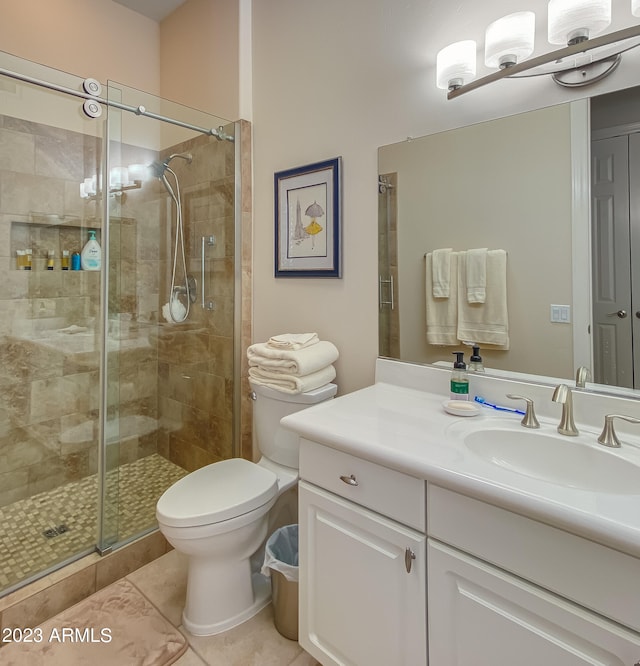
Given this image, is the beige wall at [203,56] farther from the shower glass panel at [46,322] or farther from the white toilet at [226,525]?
the white toilet at [226,525]

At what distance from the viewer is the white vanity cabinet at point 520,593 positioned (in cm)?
70

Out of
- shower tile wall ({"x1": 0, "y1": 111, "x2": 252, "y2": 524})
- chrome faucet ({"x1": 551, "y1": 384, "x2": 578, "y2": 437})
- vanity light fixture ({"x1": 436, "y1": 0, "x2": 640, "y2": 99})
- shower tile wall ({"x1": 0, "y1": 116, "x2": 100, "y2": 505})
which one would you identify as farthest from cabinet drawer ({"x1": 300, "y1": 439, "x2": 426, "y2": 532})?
shower tile wall ({"x1": 0, "y1": 116, "x2": 100, "y2": 505})

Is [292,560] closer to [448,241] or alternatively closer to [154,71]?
[448,241]

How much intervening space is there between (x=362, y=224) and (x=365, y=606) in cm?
132

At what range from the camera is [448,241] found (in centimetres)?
145

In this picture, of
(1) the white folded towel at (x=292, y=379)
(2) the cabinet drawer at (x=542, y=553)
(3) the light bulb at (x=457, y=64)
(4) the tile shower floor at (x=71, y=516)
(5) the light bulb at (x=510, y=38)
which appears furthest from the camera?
(4) the tile shower floor at (x=71, y=516)

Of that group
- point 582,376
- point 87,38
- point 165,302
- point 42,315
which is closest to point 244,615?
point 582,376

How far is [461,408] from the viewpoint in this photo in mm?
1249

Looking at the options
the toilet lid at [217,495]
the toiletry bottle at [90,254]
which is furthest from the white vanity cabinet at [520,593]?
the toiletry bottle at [90,254]

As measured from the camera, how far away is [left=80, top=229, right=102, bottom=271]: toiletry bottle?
2206mm

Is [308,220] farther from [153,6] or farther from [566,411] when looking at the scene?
[153,6]

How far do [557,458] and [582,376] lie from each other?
0.27 metres

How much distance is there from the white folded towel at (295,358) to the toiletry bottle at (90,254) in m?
1.12

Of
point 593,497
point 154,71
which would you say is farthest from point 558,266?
point 154,71
